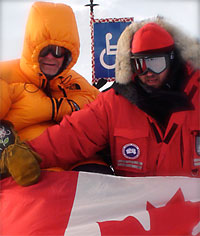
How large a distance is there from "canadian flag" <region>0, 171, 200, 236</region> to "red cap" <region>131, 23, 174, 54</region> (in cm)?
66

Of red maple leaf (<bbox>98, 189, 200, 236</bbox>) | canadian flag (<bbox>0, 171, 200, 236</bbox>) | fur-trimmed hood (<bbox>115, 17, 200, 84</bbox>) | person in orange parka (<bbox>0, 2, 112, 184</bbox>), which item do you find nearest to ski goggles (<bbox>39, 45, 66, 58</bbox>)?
person in orange parka (<bbox>0, 2, 112, 184</bbox>)

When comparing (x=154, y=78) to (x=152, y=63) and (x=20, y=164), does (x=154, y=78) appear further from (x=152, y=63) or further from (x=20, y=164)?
(x=20, y=164)

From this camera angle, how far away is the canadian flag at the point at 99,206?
1.23m

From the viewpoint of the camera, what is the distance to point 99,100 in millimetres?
1725

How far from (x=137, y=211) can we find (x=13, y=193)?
58 centimetres

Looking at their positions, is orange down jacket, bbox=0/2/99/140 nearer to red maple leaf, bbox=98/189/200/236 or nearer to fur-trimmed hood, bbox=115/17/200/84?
fur-trimmed hood, bbox=115/17/200/84

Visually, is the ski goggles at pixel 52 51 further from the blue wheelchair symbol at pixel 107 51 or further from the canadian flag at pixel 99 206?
the blue wheelchair symbol at pixel 107 51

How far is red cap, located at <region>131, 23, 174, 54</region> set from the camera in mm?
1559

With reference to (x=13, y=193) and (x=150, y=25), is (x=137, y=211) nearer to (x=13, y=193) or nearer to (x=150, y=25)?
(x=13, y=193)

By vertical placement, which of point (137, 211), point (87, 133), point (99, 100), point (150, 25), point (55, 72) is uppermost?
point (150, 25)

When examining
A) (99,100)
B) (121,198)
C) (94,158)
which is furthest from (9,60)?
(121,198)

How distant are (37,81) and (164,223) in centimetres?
117

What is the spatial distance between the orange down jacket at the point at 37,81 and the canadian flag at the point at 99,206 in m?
0.44

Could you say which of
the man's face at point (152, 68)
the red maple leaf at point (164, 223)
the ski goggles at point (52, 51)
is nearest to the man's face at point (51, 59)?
the ski goggles at point (52, 51)
